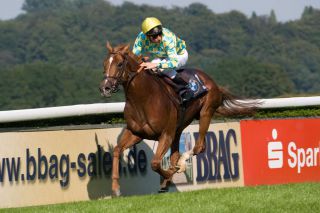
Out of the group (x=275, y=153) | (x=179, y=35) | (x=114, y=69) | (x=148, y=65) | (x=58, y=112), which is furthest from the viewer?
(x=179, y=35)

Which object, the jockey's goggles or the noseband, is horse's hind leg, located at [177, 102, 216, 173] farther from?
the noseband

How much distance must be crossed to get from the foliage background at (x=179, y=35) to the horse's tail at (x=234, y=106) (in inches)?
3349

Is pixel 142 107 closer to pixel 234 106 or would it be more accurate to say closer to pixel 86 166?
pixel 86 166

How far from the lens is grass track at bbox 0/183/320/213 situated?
8.84m

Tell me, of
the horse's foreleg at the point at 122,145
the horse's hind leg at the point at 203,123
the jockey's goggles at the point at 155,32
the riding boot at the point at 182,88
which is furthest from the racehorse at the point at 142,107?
the horse's hind leg at the point at 203,123

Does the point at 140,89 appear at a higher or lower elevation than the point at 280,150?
higher

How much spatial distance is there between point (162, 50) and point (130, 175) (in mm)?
1661

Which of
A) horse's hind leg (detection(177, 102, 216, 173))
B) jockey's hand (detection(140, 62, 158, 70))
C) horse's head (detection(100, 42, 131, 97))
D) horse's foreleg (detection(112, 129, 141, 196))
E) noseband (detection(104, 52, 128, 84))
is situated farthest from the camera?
horse's hind leg (detection(177, 102, 216, 173))

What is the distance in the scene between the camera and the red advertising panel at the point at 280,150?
494 inches

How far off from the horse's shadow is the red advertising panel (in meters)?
1.39

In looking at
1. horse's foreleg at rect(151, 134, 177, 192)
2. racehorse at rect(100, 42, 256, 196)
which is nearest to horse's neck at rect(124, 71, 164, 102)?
racehorse at rect(100, 42, 256, 196)

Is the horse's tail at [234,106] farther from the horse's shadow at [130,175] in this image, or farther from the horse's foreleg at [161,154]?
the horse's foreleg at [161,154]

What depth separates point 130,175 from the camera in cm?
1133

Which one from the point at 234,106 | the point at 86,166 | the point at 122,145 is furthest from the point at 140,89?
the point at 234,106
